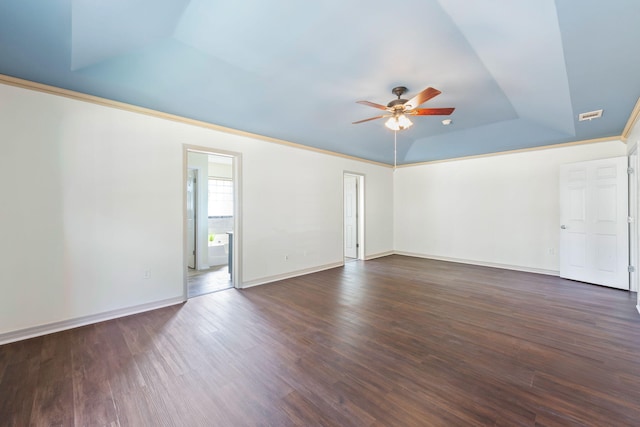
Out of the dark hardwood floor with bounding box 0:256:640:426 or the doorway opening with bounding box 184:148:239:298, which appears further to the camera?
the doorway opening with bounding box 184:148:239:298

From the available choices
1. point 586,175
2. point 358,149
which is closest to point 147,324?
point 358,149

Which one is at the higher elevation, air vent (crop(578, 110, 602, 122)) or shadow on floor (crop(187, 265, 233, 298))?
air vent (crop(578, 110, 602, 122))

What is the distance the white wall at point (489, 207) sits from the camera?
5098 mm

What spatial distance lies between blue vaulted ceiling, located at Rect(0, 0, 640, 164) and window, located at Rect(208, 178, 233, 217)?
152 inches

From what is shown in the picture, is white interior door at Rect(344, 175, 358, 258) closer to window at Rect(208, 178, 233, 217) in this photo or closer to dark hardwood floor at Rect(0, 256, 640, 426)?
dark hardwood floor at Rect(0, 256, 640, 426)

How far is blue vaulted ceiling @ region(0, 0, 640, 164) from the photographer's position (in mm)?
2033

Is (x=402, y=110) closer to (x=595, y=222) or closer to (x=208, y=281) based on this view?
(x=595, y=222)

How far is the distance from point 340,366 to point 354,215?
4962 millimetres

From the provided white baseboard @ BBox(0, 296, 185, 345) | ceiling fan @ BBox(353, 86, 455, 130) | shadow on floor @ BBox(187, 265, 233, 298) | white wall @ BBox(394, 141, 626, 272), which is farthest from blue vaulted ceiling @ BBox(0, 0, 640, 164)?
shadow on floor @ BBox(187, 265, 233, 298)

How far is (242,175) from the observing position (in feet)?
14.1

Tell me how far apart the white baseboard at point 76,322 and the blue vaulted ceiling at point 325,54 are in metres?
2.56

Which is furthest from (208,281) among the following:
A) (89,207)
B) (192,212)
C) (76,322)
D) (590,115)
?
(590,115)

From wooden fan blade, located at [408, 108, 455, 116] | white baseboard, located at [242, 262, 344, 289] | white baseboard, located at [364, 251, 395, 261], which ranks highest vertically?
wooden fan blade, located at [408, 108, 455, 116]

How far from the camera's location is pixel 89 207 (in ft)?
9.82
